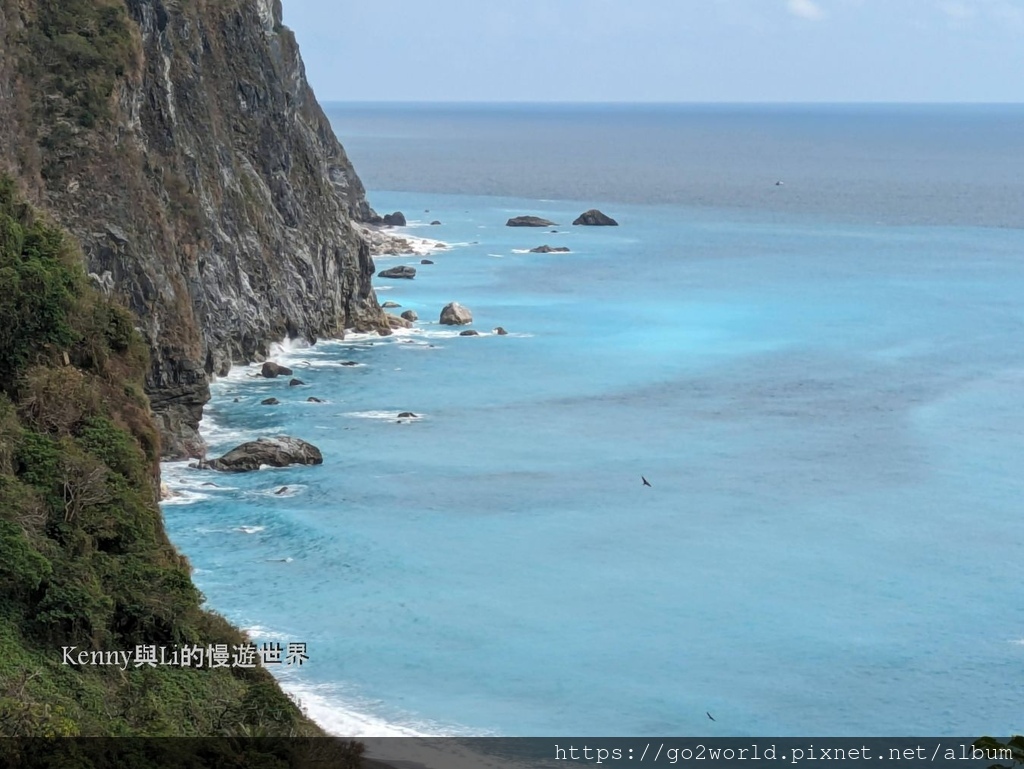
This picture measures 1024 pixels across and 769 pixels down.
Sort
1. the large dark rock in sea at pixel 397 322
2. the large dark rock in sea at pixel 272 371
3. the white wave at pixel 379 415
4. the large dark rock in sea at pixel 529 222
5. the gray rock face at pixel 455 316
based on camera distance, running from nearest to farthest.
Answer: the white wave at pixel 379 415 → the large dark rock in sea at pixel 272 371 → the large dark rock in sea at pixel 397 322 → the gray rock face at pixel 455 316 → the large dark rock in sea at pixel 529 222

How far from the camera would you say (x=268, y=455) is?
63.4 m

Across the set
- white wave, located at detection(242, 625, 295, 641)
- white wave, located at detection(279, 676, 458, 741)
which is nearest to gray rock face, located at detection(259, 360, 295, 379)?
white wave, located at detection(242, 625, 295, 641)

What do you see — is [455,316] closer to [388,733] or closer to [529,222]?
[388,733]

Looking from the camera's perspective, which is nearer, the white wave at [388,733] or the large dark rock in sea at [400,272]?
the white wave at [388,733]

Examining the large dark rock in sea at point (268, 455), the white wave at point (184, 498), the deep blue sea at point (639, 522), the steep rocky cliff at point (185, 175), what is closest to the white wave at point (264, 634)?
the deep blue sea at point (639, 522)

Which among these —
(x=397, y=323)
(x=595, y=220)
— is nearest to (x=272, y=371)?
(x=397, y=323)

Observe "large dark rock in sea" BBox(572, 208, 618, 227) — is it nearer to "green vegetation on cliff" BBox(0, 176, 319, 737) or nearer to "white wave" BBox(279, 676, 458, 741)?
"green vegetation on cliff" BBox(0, 176, 319, 737)

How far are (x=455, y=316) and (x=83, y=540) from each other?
65.6 meters

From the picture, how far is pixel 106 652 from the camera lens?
102 feet

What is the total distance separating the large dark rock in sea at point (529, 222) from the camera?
15912 cm

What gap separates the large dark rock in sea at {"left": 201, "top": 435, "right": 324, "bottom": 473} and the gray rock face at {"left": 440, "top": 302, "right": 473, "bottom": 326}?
34029 mm

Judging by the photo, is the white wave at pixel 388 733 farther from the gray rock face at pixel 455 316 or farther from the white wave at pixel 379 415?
the gray rock face at pixel 455 316

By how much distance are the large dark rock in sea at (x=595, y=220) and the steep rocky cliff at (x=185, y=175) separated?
2415 inches

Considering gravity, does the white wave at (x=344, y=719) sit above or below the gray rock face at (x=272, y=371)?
below
